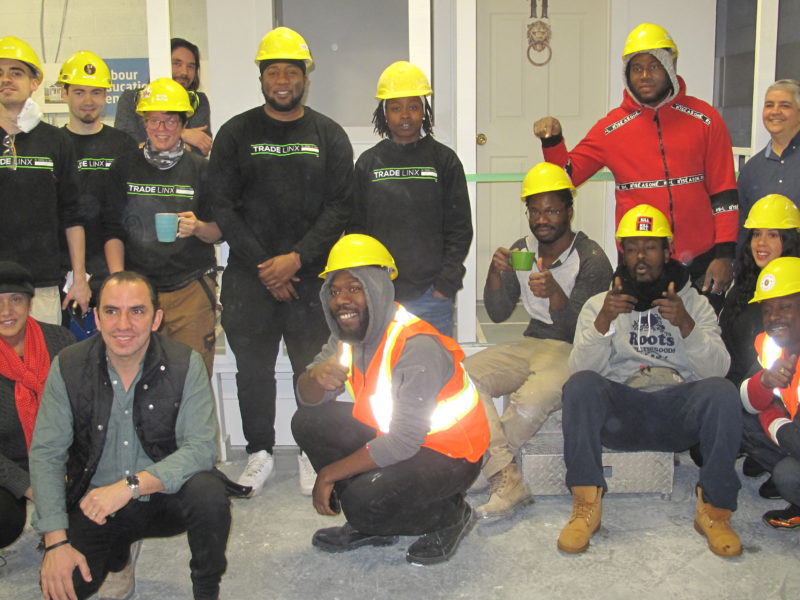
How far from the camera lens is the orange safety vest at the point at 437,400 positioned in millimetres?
2604

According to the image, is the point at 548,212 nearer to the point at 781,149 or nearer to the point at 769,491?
the point at 781,149

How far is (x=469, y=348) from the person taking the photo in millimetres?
4125

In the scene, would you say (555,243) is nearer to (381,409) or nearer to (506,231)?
(381,409)

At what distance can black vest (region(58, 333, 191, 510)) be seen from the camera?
238 centimetres

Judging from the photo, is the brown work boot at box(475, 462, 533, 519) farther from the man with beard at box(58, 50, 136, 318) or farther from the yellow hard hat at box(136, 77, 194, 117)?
the yellow hard hat at box(136, 77, 194, 117)

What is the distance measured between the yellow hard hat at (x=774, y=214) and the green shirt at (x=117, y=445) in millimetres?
2308

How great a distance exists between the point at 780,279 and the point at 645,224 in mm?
510

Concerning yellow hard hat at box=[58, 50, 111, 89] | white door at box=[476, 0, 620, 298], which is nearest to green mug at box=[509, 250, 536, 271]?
yellow hard hat at box=[58, 50, 111, 89]

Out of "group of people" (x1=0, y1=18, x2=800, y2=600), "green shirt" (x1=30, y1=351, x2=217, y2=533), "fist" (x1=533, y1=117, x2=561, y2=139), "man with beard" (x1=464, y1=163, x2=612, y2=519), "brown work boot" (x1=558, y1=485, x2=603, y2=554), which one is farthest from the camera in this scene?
"fist" (x1=533, y1=117, x2=561, y2=139)

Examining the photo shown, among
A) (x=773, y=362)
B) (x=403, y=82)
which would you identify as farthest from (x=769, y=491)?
(x=403, y=82)

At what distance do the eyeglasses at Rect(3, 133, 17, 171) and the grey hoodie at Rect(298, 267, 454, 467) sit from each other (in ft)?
5.05

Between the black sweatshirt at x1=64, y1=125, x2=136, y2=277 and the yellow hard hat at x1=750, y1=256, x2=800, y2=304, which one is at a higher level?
the black sweatshirt at x1=64, y1=125, x2=136, y2=277

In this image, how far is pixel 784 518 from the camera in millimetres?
3000

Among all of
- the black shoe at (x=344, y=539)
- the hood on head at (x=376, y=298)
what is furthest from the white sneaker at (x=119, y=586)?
the hood on head at (x=376, y=298)
